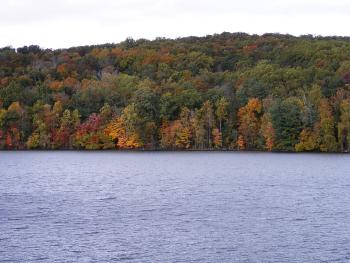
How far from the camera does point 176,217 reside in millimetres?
41094

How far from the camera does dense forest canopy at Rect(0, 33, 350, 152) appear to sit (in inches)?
4567

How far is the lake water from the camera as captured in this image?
104ft

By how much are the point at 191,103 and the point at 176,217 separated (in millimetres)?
90918

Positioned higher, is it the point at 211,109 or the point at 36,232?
the point at 211,109

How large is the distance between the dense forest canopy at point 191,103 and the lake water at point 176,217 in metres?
44.5

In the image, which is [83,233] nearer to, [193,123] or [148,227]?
[148,227]

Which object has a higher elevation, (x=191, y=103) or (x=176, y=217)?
(x=191, y=103)

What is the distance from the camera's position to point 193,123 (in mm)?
127625

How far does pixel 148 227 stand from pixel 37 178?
3211cm

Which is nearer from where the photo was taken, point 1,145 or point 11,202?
point 11,202

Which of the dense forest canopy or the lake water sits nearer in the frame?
the lake water

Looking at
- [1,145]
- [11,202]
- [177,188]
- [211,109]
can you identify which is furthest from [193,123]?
[11,202]

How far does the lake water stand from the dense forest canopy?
44.5 metres

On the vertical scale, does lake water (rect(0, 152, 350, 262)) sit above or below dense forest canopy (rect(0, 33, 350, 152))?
below
